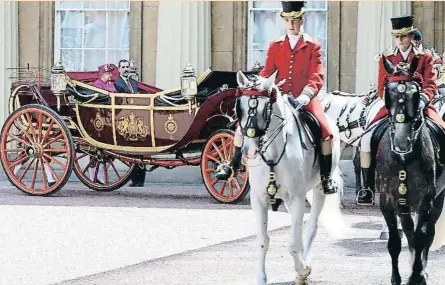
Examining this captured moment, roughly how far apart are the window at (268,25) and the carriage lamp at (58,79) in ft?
14.2

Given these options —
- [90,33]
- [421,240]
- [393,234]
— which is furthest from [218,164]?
[421,240]

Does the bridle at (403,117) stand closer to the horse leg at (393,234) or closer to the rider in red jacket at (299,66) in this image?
the horse leg at (393,234)

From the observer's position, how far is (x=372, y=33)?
18562mm

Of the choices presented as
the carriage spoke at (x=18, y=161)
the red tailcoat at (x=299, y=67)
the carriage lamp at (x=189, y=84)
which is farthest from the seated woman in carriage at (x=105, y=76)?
the red tailcoat at (x=299, y=67)

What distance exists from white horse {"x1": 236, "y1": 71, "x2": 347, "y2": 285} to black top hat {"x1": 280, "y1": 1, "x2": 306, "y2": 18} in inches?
29.8

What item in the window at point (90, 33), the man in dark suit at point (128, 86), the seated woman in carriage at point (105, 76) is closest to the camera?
the man in dark suit at point (128, 86)

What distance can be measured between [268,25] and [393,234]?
10564mm

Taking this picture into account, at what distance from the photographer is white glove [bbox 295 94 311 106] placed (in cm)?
913

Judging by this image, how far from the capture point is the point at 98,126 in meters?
15.8

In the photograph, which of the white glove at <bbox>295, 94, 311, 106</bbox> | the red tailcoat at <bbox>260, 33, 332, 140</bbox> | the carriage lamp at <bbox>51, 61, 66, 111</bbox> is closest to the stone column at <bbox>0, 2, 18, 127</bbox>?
the carriage lamp at <bbox>51, 61, 66, 111</bbox>

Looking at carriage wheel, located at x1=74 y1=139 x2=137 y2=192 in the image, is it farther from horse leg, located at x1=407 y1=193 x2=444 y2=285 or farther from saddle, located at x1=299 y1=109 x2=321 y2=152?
horse leg, located at x1=407 y1=193 x2=444 y2=285

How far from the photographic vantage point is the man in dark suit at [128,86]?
16.2 metres

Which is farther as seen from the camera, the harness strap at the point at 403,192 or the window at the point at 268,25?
the window at the point at 268,25

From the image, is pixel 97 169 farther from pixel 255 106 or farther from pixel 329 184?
pixel 255 106
